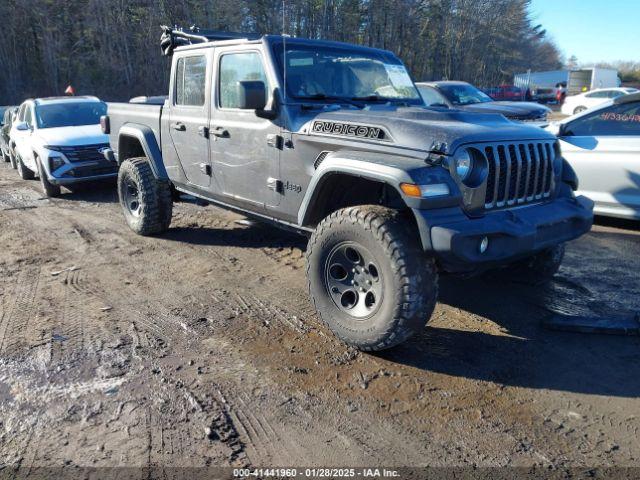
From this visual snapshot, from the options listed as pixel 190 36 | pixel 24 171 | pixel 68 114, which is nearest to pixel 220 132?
pixel 190 36

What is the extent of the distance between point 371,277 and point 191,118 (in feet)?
9.11

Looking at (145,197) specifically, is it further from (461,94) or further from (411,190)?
(461,94)

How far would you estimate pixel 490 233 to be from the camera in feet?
9.82

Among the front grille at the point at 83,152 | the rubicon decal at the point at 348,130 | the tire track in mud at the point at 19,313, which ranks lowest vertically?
the tire track in mud at the point at 19,313

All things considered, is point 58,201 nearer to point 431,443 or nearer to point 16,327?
point 16,327

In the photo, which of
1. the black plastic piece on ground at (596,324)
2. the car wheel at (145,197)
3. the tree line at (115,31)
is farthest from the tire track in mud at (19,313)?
the tree line at (115,31)

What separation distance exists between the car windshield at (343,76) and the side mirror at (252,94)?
11.4 inches

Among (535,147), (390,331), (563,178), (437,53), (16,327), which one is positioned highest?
(437,53)

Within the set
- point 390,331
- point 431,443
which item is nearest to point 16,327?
point 390,331

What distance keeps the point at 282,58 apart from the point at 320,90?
41 centimetres

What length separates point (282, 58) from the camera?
4.16 metres

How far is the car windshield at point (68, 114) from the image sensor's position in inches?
370

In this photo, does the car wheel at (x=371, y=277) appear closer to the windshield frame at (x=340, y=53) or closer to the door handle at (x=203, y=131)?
the windshield frame at (x=340, y=53)

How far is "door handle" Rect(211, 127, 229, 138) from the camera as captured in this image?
14.8 ft
